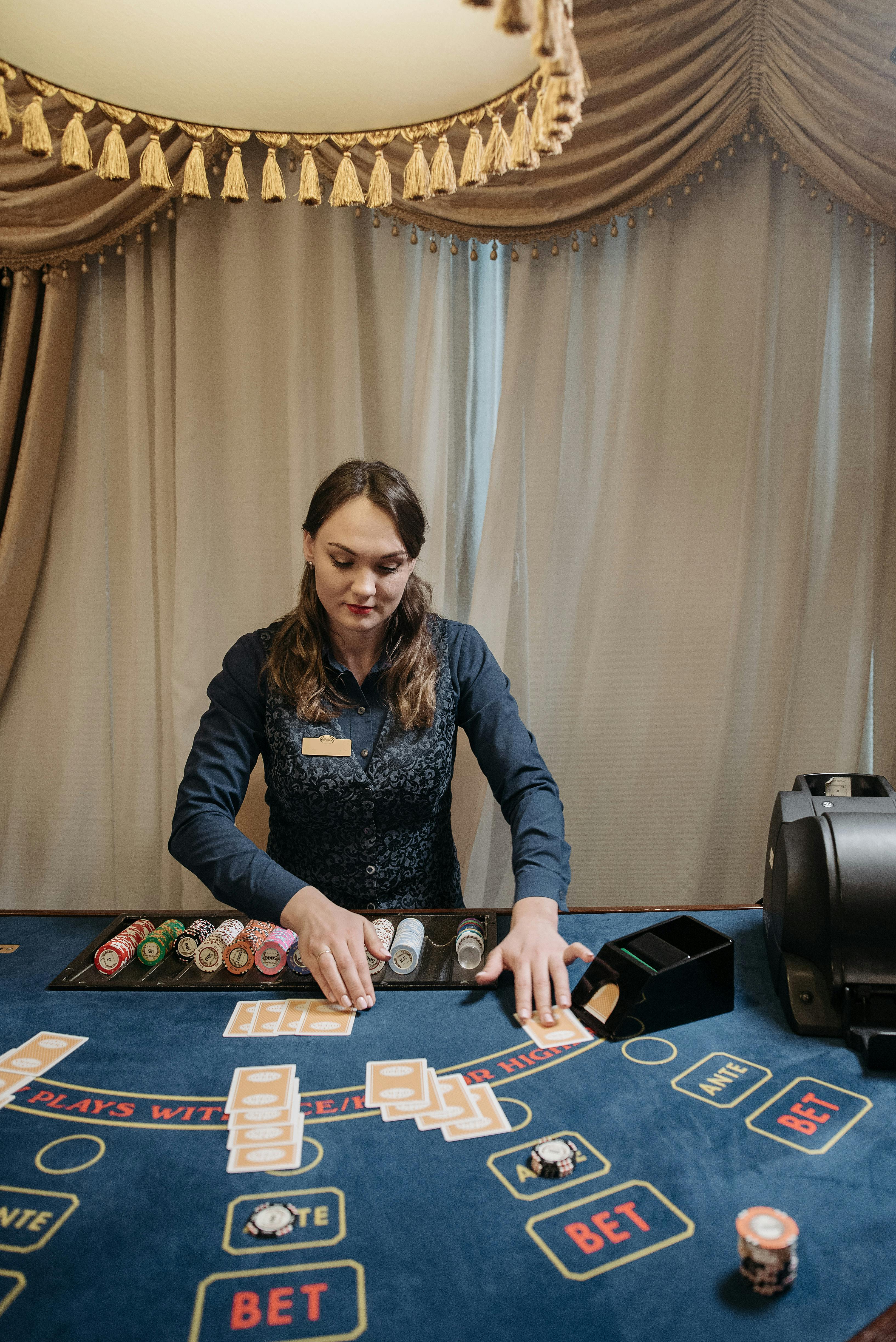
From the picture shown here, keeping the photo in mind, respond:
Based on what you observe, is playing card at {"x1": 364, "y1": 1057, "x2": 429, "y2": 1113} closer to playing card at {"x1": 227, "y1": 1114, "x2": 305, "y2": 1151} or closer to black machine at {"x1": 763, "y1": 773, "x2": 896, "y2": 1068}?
playing card at {"x1": 227, "y1": 1114, "x2": 305, "y2": 1151}

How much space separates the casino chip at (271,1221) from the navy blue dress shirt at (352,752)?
59 cm

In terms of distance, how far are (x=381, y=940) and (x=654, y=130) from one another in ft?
6.06

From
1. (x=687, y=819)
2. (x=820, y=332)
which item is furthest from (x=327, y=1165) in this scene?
(x=820, y=332)

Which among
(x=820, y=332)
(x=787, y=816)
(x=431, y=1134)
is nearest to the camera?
(x=431, y=1134)

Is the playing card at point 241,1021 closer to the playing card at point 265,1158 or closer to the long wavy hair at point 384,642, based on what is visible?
the playing card at point 265,1158

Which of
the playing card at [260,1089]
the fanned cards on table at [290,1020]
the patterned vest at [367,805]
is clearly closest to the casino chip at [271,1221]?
the playing card at [260,1089]

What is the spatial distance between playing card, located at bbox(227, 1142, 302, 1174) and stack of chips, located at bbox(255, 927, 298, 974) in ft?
1.27

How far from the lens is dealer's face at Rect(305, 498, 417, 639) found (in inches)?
65.0

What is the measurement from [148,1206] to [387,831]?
37.1 inches

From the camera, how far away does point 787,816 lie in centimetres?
141

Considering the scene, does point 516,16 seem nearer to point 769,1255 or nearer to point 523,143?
point 523,143

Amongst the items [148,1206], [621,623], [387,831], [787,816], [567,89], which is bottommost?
[148,1206]

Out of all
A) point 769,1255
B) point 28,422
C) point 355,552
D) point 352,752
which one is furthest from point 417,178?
point 28,422

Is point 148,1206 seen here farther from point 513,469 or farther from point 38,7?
point 513,469
